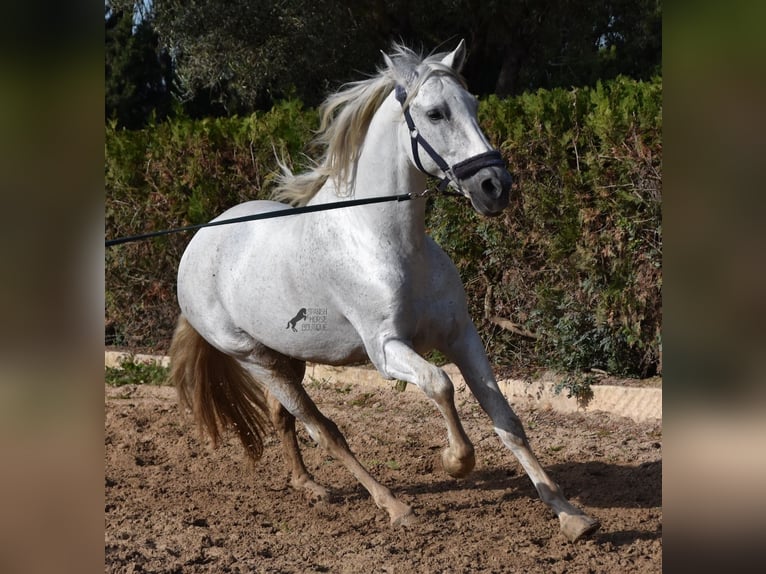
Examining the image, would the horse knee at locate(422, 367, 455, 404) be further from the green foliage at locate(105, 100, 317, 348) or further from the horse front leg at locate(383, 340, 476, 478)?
the green foliage at locate(105, 100, 317, 348)

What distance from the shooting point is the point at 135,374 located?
29.4 ft

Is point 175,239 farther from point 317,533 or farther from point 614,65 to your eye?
point 614,65

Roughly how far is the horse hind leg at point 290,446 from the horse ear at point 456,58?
2.22 meters

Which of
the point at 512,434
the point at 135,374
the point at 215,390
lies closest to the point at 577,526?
the point at 512,434

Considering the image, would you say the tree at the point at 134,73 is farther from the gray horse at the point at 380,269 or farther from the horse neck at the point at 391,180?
the horse neck at the point at 391,180

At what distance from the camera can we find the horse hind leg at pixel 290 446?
529cm

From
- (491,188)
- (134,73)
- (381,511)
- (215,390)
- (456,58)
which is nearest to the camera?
(491,188)

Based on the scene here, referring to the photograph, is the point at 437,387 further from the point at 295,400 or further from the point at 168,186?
the point at 168,186

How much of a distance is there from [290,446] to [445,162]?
2.25 m

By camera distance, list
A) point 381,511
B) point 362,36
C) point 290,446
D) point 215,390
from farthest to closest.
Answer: point 362,36 → point 215,390 → point 290,446 → point 381,511

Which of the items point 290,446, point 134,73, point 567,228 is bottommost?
point 290,446
